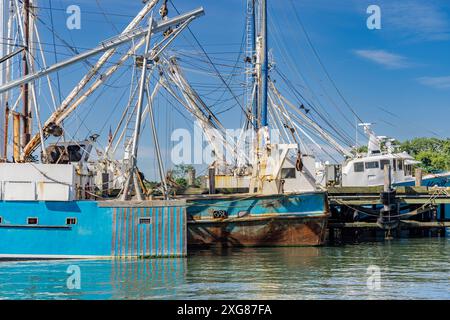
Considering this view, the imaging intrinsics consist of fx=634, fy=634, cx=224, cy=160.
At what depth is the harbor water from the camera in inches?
663

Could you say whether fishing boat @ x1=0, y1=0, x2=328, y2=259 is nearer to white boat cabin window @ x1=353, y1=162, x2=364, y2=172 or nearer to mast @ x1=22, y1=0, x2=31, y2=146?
mast @ x1=22, y1=0, x2=31, y2=146

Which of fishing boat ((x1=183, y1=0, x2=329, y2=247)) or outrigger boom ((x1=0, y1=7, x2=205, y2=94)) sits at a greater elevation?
outrigger boom ((x1=0, y1=7, x2=205, y2=94))

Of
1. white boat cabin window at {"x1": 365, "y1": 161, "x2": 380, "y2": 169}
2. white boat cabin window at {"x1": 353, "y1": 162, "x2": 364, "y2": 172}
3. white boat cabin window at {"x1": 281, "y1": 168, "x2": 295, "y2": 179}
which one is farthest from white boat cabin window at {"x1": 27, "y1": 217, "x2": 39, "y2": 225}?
white boat cabin window at {"x1": 365, "y1": 161, "x2": 380, "y2": 169}

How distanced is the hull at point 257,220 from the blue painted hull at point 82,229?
4.79 meters

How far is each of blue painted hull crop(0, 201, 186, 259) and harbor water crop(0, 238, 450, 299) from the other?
63 cm

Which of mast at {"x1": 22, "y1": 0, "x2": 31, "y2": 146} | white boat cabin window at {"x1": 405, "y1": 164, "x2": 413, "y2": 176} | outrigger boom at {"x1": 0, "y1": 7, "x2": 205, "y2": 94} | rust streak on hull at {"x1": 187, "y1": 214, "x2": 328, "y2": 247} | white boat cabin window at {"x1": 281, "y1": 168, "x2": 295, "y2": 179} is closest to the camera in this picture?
outrigger boom at {"x1": 0, "y1": 7, "x2": 205, "y2": 94}

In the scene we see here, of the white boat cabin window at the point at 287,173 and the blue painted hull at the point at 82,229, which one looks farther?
the white boat cabin window at the point at 287,173

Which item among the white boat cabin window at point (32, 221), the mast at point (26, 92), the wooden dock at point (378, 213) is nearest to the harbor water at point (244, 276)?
the white boat cabin window at point (32, 221)

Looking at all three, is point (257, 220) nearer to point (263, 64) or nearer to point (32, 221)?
point (263, 64)

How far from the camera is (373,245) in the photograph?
31.0 meters

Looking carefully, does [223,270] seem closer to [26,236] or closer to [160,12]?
[26,236]

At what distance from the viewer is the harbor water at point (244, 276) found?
55.3 ft

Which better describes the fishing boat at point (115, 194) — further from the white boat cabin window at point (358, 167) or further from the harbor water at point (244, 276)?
the white boat cabin window at point (358, 167)
